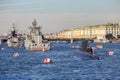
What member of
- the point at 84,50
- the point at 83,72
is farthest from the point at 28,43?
the point at 83,72

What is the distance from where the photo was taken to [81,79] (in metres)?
61.6

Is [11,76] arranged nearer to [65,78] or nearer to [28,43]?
[65,78]

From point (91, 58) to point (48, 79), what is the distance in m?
39.3

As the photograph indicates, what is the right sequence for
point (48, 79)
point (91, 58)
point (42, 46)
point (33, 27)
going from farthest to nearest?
point (33, 27) < point (42, 46) < point (91, 58) < point (48, 79)

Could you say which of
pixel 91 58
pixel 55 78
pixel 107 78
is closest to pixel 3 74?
pixel 55 78

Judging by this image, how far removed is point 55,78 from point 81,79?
2991 millimetres

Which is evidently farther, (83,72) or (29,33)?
(29,33)

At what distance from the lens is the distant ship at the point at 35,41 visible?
155 meters

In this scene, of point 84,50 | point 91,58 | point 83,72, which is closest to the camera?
point 83,72

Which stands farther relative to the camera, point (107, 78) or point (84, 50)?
point (84, 50)

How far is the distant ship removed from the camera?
509 feet

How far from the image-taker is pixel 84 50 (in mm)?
114375

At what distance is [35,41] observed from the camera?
164 m

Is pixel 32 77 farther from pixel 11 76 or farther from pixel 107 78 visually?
pixel 107 78
